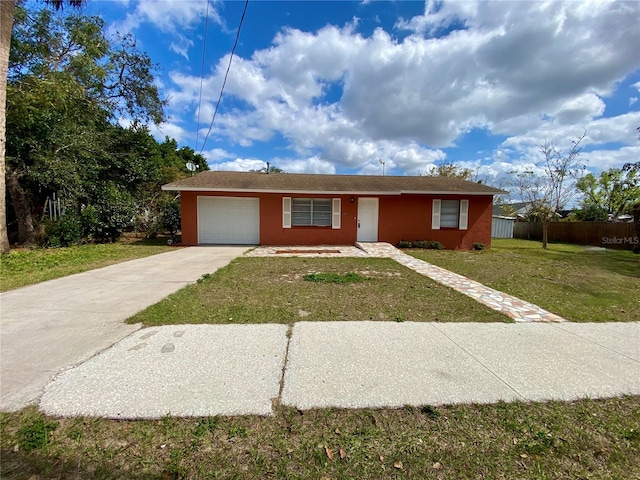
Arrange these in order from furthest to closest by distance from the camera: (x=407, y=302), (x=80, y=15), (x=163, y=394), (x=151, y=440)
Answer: (x=80, y=15), (x=407, y=302), (x=163, y=394), (x=151, y=440)

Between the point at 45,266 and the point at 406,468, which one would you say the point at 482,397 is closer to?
the point at 406,468

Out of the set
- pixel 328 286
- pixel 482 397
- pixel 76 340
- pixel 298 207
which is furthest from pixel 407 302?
pixel 298 207

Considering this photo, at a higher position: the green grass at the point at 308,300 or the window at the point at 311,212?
the window at the point at 311,212

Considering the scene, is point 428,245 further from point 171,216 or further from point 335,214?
point 171,216

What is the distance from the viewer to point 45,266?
24.8ft

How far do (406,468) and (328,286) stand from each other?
424 cm

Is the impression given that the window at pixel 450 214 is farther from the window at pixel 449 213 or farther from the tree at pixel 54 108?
the tree at pixel 54 108

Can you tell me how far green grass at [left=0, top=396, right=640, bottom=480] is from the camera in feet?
5.61

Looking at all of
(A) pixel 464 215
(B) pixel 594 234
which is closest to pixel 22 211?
(A) pixel 464 215

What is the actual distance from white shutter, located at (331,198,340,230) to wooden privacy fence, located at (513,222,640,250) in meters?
14.5

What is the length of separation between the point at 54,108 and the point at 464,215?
17.2m

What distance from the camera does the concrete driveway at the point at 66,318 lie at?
265cm

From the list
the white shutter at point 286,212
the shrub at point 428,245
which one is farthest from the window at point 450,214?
the white shutter at point 286,212

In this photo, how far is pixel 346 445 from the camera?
6.24 feet
